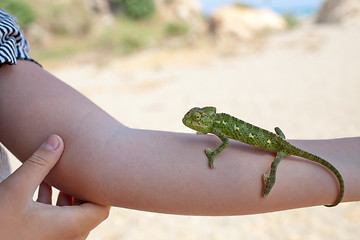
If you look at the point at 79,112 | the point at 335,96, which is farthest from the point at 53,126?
the point at 335,96

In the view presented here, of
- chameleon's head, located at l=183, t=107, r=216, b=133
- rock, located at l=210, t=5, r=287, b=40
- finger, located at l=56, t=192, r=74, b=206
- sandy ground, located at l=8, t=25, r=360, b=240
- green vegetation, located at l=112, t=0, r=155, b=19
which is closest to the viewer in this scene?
finger, located at l=56, t=192, r=74, b=206

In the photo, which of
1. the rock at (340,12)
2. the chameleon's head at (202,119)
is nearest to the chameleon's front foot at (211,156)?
the chameleon's head at (202,119)

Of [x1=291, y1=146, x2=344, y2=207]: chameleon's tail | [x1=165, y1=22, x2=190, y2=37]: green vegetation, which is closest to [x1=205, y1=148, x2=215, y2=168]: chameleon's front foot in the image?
[x1=291, y1=146, x2=344, y2=207]: chameleon's tail

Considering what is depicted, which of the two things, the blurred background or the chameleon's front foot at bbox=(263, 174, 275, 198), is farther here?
the blurred background

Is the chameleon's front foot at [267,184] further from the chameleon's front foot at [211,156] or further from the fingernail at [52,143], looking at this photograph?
the fingernail at [52,143]

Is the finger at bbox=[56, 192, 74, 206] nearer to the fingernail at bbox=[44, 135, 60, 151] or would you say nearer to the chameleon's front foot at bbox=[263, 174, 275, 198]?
the fingernail at bbox=[44, 135, 60, 151]

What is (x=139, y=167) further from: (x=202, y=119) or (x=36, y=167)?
(x=202, y=119)

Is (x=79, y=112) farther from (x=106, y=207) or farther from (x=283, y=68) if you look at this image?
(x=283, y=68)
